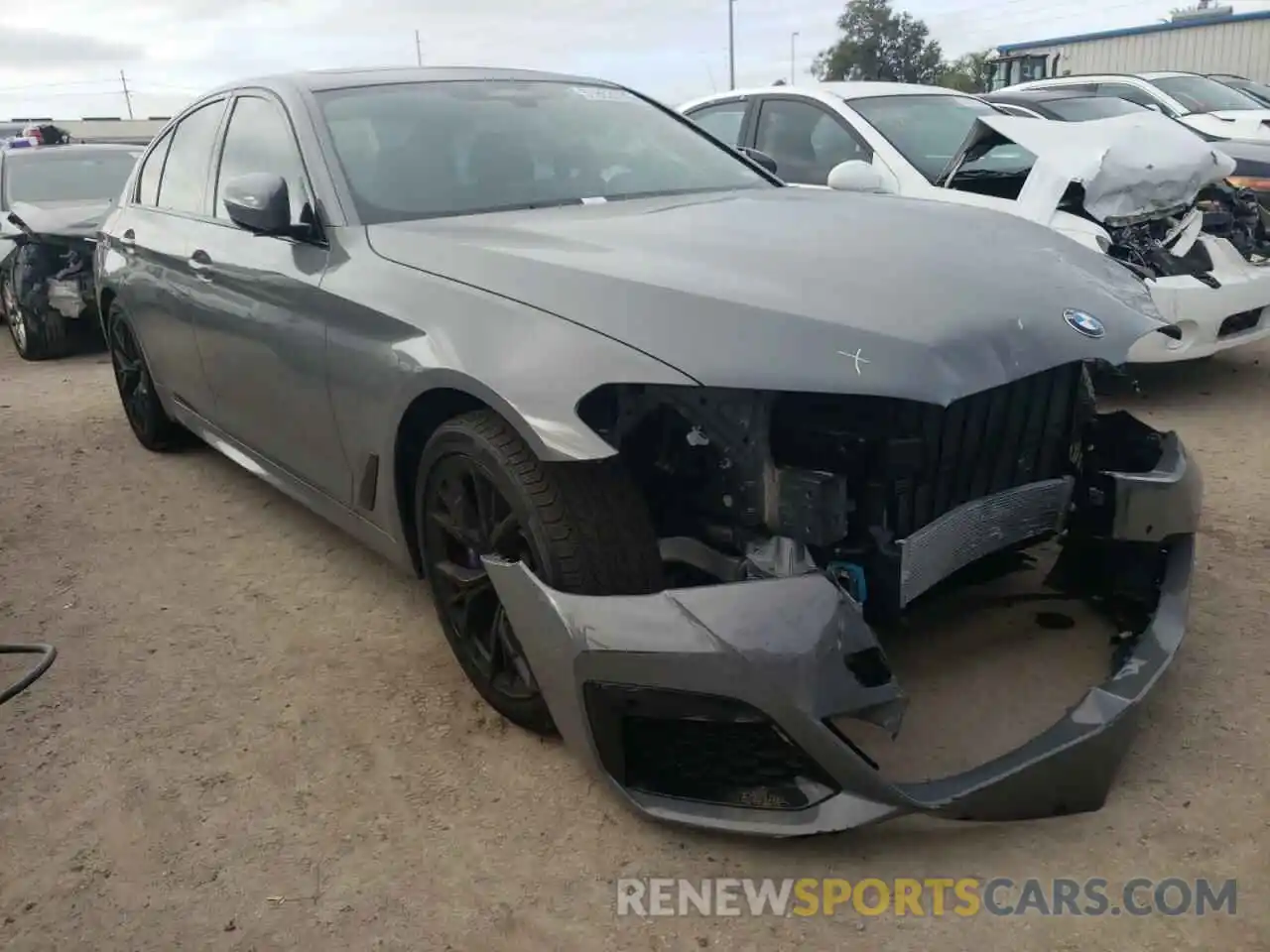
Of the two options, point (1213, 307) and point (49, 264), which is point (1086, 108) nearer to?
point (1213, 307)

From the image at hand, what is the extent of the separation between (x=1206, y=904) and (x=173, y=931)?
1.92m

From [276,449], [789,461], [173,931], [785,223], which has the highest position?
[785,223]

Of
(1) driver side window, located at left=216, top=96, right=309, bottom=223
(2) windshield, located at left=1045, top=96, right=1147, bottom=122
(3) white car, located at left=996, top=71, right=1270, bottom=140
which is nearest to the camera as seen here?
(1) driver side window, located at left=216, top=96, right=309, bottom=223

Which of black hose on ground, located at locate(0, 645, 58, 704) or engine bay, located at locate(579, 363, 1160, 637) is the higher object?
engine bay, located at locate(579, 363, 1160, 637)

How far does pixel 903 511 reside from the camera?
7.59ft

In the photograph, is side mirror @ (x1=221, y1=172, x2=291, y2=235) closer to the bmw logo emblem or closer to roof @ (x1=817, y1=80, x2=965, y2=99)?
the bmw logo emblem

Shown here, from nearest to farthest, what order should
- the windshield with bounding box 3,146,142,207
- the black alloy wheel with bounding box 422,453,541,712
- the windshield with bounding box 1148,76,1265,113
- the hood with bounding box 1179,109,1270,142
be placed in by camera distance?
the black alloy wheel with bounding box 422,453,541,712
the windshield with bounding box 3,146,142,207
the hood with bounding box 1179,109,1270,142
the windshield with bounding box 1148,76,1265,113

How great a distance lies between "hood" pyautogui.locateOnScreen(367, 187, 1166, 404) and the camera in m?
2.05

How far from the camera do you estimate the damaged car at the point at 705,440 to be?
80.7 inches

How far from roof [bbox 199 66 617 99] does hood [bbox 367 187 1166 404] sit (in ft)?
2.77

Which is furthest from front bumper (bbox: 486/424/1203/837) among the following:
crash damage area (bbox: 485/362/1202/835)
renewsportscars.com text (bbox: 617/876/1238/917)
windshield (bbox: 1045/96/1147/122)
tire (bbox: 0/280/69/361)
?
tire (bbox: 0/280/69/361)

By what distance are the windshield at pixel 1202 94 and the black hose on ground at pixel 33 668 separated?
35.9 ft

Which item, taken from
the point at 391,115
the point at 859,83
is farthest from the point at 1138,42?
the point at 391,115

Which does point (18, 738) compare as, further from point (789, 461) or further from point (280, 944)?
point (789, 461)
